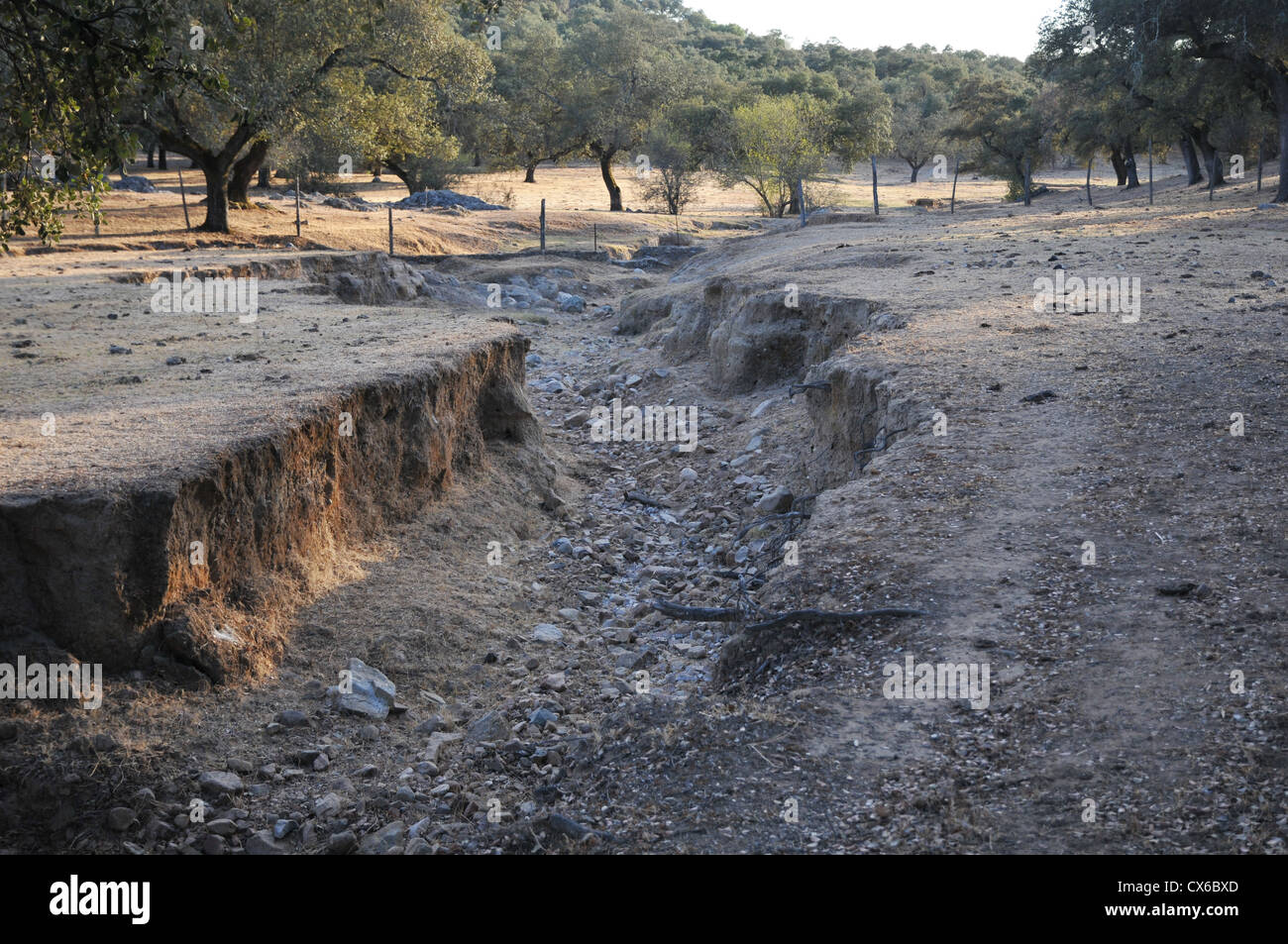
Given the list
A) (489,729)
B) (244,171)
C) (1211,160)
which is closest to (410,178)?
(244,171)

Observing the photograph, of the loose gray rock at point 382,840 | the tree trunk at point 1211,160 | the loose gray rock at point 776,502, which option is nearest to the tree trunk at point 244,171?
the loose gray rock at point 776,502

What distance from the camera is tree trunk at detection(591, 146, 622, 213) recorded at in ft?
132

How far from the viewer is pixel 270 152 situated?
2766 cm

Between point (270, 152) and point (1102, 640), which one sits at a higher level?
point (270, 152)

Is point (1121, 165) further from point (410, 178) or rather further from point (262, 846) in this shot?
point (262, 846)

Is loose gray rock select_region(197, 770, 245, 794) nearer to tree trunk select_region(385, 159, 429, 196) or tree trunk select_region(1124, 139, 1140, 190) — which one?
tree trunk select_region(385, 159, 429, 196)

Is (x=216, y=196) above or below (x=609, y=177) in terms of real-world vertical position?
below

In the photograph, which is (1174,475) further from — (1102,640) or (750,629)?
(750,629)

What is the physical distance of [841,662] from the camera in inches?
198

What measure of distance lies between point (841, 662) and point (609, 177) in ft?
126

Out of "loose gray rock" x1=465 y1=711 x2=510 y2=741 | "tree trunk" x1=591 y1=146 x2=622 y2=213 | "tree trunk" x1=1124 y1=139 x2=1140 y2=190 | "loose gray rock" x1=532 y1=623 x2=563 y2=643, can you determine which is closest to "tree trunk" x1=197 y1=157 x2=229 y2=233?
"tree trunk" x1=591 y1=146 x2=622 y2=213

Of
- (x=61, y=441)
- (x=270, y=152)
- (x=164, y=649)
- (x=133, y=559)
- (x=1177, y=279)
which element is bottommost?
(x=164, y=649)

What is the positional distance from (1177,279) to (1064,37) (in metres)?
17.7

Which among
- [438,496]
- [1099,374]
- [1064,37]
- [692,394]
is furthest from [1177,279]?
[1064,37]
